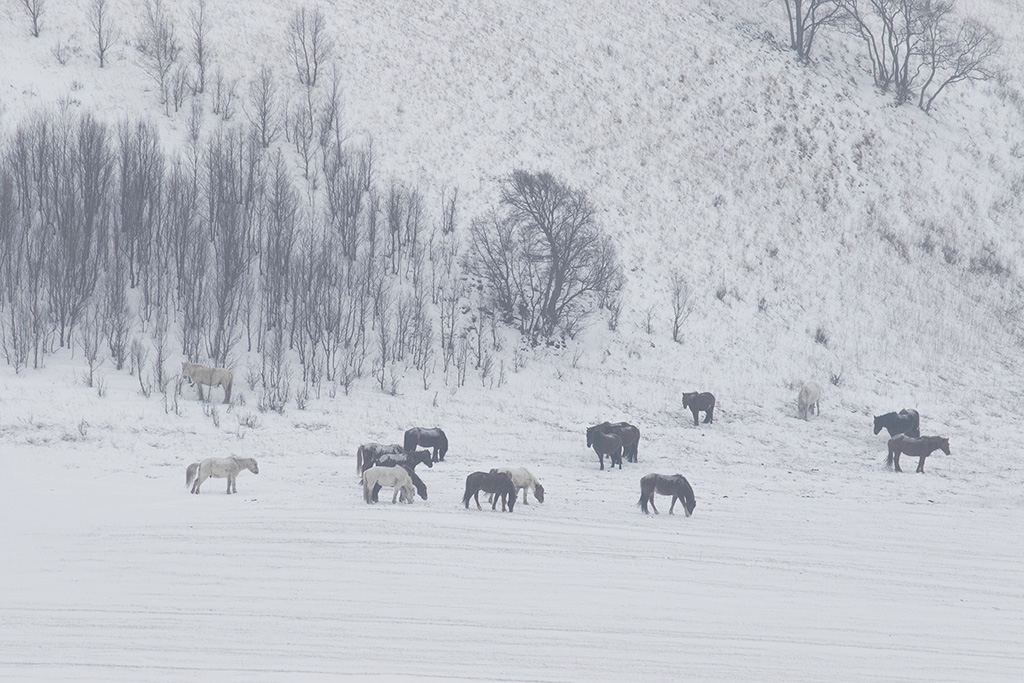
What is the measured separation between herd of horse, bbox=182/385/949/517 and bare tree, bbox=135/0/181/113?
108ft

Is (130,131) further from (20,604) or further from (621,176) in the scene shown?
(20,604)

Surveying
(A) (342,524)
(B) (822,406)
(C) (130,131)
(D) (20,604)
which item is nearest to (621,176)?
(B) (822,406)

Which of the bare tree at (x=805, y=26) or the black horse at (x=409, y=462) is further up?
the bare tree at (x=805, y=26)

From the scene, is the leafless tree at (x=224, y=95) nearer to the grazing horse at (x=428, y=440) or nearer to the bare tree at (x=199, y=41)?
the bare tree at (x=199, y=41)

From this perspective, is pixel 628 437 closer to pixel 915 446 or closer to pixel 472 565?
pixel 915 446

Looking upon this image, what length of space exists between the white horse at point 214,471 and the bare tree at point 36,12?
42.8 metres

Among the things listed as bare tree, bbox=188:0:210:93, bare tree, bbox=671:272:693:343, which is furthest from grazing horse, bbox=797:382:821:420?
bare tree, bbox=188:0:210:93

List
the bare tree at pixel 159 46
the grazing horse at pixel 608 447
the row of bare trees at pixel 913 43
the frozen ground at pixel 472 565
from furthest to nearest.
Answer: the row of bare trees at pixel 913 43
the bare tree at pixel 159 46
the grazing horse at pixel 608 447
the frozen ground at pixel 472 565

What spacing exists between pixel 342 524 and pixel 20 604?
683 cm

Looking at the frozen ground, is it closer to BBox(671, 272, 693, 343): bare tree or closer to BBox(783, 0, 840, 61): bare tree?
BBox(671, 272, 693, 343): bare tree

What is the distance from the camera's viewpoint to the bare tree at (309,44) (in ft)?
179

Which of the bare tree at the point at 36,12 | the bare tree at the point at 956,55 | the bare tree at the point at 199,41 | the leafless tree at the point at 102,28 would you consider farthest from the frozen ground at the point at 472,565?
the bare tree at the point at 956,55

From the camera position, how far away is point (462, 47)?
60.1 m

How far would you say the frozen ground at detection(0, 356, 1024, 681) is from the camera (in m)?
15.6
